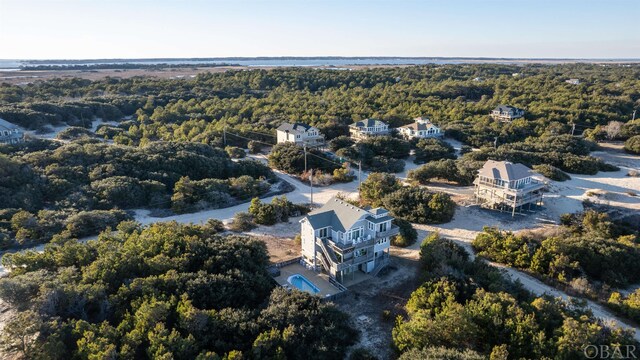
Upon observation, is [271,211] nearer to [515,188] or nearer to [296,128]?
[515,188]

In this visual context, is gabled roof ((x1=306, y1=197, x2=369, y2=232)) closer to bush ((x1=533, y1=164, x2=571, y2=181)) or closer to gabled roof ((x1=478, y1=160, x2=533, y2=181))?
gabled roof ((x1=478, y1=160, x2=533, y2=181))

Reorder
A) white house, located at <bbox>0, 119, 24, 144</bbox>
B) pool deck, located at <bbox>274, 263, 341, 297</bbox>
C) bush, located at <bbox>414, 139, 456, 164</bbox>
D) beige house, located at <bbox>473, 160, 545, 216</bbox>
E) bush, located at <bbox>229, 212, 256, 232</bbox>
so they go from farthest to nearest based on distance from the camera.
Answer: bush, located at <bbox>414, 139, 456, 164</bbox> < white house, located at <bbox>0, 119, 24, 144</bbox> < beige house, located at <bbox>473, 160, 545, 216</bbox> < bush, located at <bbox>229, 212, 256, 232</bbox> < pool deck, located at <bbox>274, 263, 341, 297</bbox>

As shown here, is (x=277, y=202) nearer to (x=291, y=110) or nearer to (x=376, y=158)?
(x=376, y=158)

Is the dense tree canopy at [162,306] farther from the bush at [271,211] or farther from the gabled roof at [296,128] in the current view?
the gabled roof at [296,128]

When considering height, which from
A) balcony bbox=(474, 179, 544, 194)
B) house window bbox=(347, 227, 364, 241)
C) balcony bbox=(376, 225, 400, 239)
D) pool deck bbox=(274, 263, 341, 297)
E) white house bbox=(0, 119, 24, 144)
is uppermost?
white house bbox=(0, 119, 24, 144)

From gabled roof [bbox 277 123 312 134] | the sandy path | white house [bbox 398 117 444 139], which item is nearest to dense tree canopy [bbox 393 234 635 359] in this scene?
the sandy path

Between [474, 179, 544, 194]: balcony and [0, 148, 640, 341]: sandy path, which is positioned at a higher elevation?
[474, 179, 544, 194]: balcony
